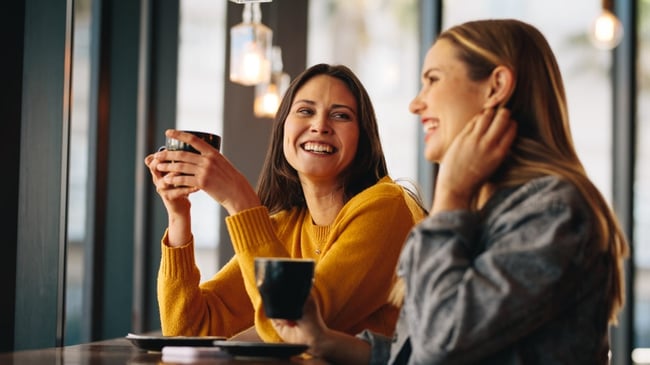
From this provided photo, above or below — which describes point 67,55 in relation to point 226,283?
above

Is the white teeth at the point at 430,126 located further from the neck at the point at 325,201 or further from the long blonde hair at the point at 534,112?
the neck at the point at 325,201

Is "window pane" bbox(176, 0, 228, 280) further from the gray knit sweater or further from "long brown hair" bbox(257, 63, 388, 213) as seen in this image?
the gray knit sweater

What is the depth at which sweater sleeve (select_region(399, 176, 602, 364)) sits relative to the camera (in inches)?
53.2

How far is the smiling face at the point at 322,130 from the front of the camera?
2.30 metres

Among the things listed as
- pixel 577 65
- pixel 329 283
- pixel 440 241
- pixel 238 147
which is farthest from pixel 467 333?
pixel 577 65

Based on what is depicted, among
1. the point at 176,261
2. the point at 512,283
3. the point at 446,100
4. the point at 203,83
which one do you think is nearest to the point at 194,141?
the point at 176,261

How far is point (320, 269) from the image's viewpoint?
203 centimetres

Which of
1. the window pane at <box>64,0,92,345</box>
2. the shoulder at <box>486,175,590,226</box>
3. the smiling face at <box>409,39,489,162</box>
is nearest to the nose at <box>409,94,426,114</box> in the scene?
the smiling face at <box>409,39,489,162</box>

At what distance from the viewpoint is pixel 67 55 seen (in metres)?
2.74

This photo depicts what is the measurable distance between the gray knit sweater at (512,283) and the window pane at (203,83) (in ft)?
12.3

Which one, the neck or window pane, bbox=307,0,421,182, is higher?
window pane, bbox=307,0,421,182

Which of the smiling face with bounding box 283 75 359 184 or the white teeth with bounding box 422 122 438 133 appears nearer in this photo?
the white teeth with bounding box 422 122 438 133

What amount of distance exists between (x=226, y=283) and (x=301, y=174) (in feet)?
1.07

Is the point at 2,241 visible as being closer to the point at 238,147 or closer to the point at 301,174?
the point at 301,174
